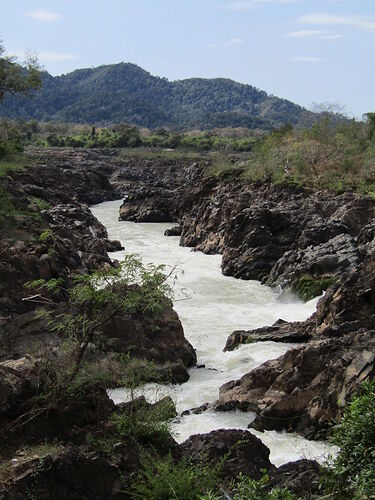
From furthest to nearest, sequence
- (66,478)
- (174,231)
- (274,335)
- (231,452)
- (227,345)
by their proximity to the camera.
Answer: (174,231), (227,345), (274,335), (231,452), (66,478)

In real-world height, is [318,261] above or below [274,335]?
above

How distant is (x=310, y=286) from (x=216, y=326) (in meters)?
5.01

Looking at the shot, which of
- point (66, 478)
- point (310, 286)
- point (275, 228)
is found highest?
point (275, 228)

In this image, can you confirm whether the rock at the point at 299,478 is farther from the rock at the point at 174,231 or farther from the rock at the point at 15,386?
the rock at the point at 174,231

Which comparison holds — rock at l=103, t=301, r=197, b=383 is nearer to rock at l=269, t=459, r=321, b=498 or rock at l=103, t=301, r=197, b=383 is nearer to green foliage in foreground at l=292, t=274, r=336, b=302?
rock at l=269, t=459, r=321, b=498

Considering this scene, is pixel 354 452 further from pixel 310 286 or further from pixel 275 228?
pixel 275 228

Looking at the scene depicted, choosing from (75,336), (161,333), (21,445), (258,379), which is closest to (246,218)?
(161,333)

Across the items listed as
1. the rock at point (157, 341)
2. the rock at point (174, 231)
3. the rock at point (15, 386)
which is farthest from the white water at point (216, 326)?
the rock at point (15, 386)

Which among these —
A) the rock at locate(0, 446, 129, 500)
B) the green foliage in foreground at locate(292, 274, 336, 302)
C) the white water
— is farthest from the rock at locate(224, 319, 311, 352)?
the rock at locate(0, 446, 129, 500)

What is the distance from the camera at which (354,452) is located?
7.41 metres

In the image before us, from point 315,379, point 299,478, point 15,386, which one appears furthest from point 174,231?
point 299,478

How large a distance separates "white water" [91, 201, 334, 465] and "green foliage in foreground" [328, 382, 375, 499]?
3501 millimetres

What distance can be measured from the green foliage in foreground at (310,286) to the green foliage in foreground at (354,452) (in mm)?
16569

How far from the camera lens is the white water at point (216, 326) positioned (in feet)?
42.2
